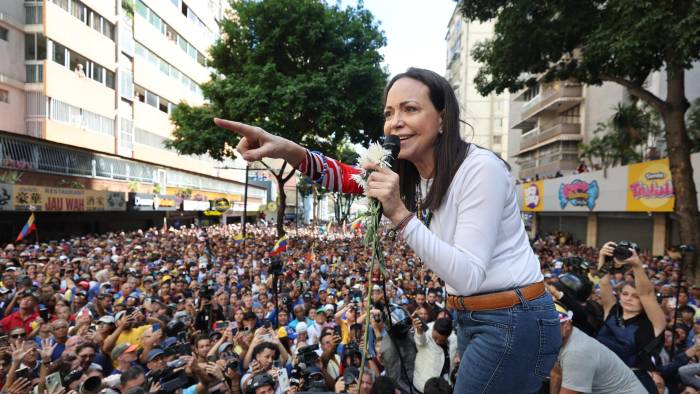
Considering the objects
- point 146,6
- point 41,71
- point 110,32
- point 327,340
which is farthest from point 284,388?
point 146,6

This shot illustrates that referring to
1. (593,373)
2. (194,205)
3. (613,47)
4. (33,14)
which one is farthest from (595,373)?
(194,205)

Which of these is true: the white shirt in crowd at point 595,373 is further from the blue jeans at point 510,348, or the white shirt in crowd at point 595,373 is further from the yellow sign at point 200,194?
the yellow sign at point 200,194

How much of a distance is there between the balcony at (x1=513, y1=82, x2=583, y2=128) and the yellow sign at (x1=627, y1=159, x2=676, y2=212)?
18991mm

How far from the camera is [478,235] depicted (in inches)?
56.1

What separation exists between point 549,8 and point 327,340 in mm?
11794

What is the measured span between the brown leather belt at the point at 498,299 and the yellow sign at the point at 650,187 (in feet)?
57.7

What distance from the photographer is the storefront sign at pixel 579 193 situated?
77.2 ft

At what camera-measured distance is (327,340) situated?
6.69m

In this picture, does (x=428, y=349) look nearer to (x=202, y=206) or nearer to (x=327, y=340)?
(x=327, y=340)

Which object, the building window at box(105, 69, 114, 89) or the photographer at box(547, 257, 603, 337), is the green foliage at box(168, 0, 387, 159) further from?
the photographer at box(547, 257, 603, 337)

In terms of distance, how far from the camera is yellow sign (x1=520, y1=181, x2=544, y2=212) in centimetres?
3216

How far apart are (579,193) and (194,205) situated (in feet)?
99.4

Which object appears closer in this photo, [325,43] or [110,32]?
[325,43]

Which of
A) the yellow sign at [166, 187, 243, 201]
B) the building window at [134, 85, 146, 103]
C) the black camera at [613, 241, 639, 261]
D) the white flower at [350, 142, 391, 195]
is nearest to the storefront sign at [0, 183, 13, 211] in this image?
the building window at [134, 85, 146, 103]
